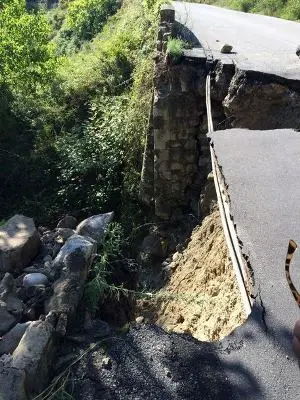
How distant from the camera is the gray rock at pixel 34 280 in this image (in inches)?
161

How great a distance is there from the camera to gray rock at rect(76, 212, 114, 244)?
517cm

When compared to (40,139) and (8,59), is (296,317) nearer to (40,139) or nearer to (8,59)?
(40,139)

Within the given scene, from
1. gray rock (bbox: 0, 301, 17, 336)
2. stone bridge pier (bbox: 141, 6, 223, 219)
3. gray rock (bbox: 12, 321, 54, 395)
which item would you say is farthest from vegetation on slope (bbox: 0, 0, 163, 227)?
gray rock (bbox: 12, 321, 54, 395)

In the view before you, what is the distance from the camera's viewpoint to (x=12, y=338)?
3.37 m

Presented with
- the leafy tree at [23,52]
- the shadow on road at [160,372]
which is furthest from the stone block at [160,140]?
the leafy tree at [23,52]

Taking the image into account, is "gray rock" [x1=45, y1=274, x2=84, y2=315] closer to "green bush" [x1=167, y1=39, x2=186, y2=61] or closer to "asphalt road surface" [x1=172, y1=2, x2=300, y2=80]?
"asphalt road surface" [x1=172, y1=2, x2=300, y2=80]

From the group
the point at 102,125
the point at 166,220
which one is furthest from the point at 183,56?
the point at 102,125

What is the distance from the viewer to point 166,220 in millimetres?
8445

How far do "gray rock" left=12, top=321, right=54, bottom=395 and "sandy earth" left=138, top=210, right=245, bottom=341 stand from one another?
1373mm

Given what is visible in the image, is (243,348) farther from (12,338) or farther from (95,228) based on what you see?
(95,228)

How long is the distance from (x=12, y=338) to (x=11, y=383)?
1.88 feet

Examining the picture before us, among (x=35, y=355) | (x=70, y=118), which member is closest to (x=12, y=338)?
(x=35, y=355)

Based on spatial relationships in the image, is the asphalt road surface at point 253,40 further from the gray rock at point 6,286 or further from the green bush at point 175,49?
the gray rock at point 6,286

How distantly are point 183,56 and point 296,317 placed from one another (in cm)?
499
